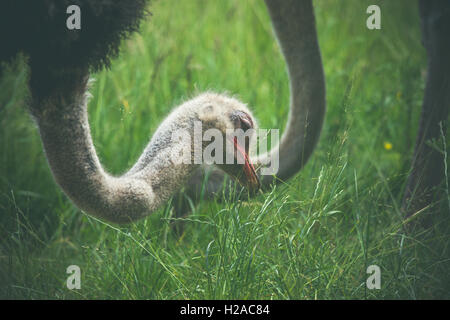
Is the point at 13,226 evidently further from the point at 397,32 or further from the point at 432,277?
the point at 397,32

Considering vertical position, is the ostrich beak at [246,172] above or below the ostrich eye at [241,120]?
below

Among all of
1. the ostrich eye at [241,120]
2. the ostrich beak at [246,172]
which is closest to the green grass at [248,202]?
the ostrich beak at [246,172]

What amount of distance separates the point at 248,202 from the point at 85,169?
2.41ft

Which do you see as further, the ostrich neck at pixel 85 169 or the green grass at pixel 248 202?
the green grass at pixel 248 202

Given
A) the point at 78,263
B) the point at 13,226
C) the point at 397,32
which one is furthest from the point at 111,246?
the point at 397,32

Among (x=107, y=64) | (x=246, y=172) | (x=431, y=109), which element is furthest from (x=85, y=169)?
(x=431, y=109)

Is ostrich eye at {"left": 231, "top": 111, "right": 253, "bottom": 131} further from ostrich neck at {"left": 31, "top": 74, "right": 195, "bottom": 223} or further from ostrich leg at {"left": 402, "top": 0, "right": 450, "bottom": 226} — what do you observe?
ostrich leg at {"left": 402, "top": 0, "right": 450, "bottom": 226}

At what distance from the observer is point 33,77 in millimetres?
1922

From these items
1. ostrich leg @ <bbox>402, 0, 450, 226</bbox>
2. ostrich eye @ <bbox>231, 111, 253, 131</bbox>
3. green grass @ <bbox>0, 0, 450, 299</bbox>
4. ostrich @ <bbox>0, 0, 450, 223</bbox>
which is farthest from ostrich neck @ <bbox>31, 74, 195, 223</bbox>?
ostrich leg @ <bbox>402, 0, 450, 226</bbox>

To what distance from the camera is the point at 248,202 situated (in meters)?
2.42

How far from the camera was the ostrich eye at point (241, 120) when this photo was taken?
236 centimetres

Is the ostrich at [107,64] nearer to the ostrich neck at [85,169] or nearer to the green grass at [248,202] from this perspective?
the ostrich neck at [85,169]

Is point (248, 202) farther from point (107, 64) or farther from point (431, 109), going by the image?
point (431, 109)

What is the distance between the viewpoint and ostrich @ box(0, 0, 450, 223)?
1.88 metres
